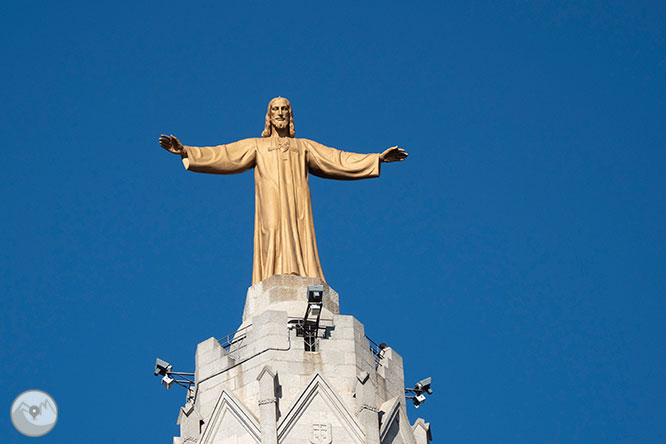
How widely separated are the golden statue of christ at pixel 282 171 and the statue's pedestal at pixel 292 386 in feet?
4.36

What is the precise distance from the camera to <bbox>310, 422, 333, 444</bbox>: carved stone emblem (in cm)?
2923

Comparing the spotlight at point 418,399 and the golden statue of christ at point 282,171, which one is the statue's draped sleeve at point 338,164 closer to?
the golden statue of christ at point 282,171

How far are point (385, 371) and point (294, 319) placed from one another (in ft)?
8.19

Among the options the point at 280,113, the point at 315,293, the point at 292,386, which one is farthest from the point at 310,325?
the point at 280,113

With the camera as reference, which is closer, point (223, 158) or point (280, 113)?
point (223, 158)

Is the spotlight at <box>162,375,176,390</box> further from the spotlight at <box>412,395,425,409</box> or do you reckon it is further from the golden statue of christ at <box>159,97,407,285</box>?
the spotlight at <box>412,395,425,409</box>

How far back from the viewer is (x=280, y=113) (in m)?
35.7

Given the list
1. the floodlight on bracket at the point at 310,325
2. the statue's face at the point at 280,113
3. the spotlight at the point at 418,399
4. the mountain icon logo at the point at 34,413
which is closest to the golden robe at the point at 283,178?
the statue's face at the point at 280,113

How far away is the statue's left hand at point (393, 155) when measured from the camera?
35.8m

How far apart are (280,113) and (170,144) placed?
129 inches

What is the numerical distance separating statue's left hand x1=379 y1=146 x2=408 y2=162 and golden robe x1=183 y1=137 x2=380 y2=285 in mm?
203

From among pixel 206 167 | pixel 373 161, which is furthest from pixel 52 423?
pixel 373 161

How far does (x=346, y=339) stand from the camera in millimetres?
31047

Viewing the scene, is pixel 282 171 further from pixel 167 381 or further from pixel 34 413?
pixel 34 413
